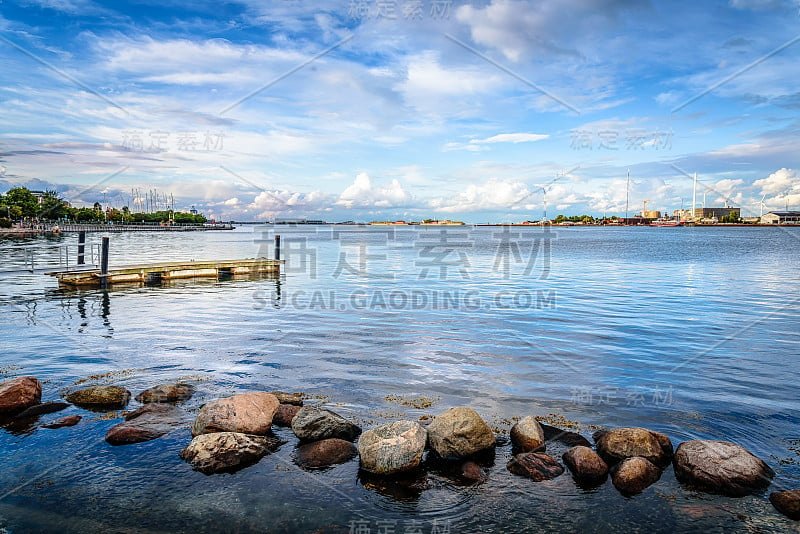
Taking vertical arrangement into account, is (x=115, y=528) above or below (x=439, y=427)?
below

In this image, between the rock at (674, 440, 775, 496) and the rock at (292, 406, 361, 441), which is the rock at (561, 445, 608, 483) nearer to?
the rock at (674, 440, 775, 496)

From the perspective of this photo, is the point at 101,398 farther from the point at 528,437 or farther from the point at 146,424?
the point at 528,437

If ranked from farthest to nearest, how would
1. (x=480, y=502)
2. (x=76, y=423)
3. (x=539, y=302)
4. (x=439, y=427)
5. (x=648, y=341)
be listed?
(x=539, y=302) → (x=648, y=341) → (x=76, y=423) → (x=439, y=427) → (x=480, y=502)

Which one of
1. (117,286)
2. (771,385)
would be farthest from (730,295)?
(117,286)

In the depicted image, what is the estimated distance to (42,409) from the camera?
12508 millimetres

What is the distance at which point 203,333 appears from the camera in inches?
868

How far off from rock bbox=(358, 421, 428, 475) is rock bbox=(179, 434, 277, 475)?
2253 mm

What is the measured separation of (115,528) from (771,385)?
56.1ft

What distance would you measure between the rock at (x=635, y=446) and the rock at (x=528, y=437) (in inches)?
46.8

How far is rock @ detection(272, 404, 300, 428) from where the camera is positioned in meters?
12.0

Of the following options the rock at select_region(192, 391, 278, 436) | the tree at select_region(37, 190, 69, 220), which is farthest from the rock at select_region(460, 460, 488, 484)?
the tree at select_region(37, 190, 69, 220)

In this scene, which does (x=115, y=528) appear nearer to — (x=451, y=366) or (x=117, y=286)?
(x=451, y=366)

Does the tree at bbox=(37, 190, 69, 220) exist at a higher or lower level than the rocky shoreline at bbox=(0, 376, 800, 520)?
higher

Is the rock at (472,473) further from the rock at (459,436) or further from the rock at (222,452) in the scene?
the rock at (222,452)
